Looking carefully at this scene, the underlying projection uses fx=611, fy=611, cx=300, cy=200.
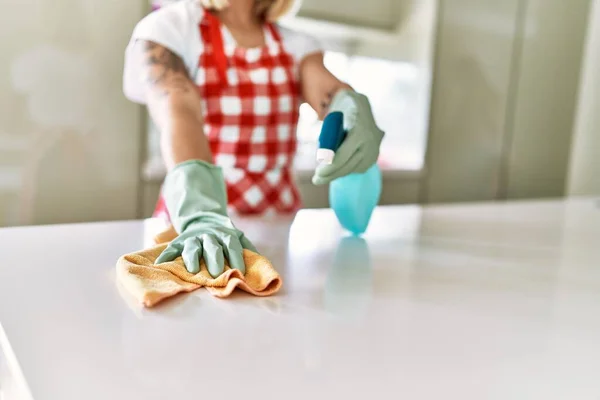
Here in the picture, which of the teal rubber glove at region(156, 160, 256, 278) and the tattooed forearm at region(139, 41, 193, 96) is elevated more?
the tattooed forearm at region(139, 41, 193, 96)

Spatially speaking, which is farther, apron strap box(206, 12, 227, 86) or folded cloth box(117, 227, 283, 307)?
A: apron strap box(206, 12, 227, 86)

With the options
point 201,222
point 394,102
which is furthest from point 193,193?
point 394,102

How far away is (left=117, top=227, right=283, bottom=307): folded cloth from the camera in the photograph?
618mm

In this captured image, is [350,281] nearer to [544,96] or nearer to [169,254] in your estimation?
[169,254]

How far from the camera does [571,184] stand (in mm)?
2029

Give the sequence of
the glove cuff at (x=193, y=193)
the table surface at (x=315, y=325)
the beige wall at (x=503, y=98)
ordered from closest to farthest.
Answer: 1. the table surface at (x=315, y=325)
2. the glove cuff at (x=193, y=193)
3. the beige wall at (x=503, y=98)

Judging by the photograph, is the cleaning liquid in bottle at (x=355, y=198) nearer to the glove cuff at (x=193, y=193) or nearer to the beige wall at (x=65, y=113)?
the glove cuff at (x=193, y=193)

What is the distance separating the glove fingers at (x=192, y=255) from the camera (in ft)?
2.21

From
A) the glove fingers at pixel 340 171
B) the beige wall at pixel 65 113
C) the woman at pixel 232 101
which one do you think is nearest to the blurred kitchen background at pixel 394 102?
the beige wall at pixel 65 113

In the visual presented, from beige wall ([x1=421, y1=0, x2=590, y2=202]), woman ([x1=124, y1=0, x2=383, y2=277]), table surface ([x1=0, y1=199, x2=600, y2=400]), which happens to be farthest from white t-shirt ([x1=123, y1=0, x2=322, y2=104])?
beige wall ([x1=421, y1=0, x2=590, y2=202])

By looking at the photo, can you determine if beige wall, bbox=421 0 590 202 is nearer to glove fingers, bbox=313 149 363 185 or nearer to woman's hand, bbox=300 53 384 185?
woman's hand, bbox=300 53 384 185

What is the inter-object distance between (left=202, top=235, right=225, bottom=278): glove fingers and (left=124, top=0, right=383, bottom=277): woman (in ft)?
0.23

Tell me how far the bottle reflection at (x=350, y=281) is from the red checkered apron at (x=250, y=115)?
0.24 m

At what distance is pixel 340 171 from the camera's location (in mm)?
845
